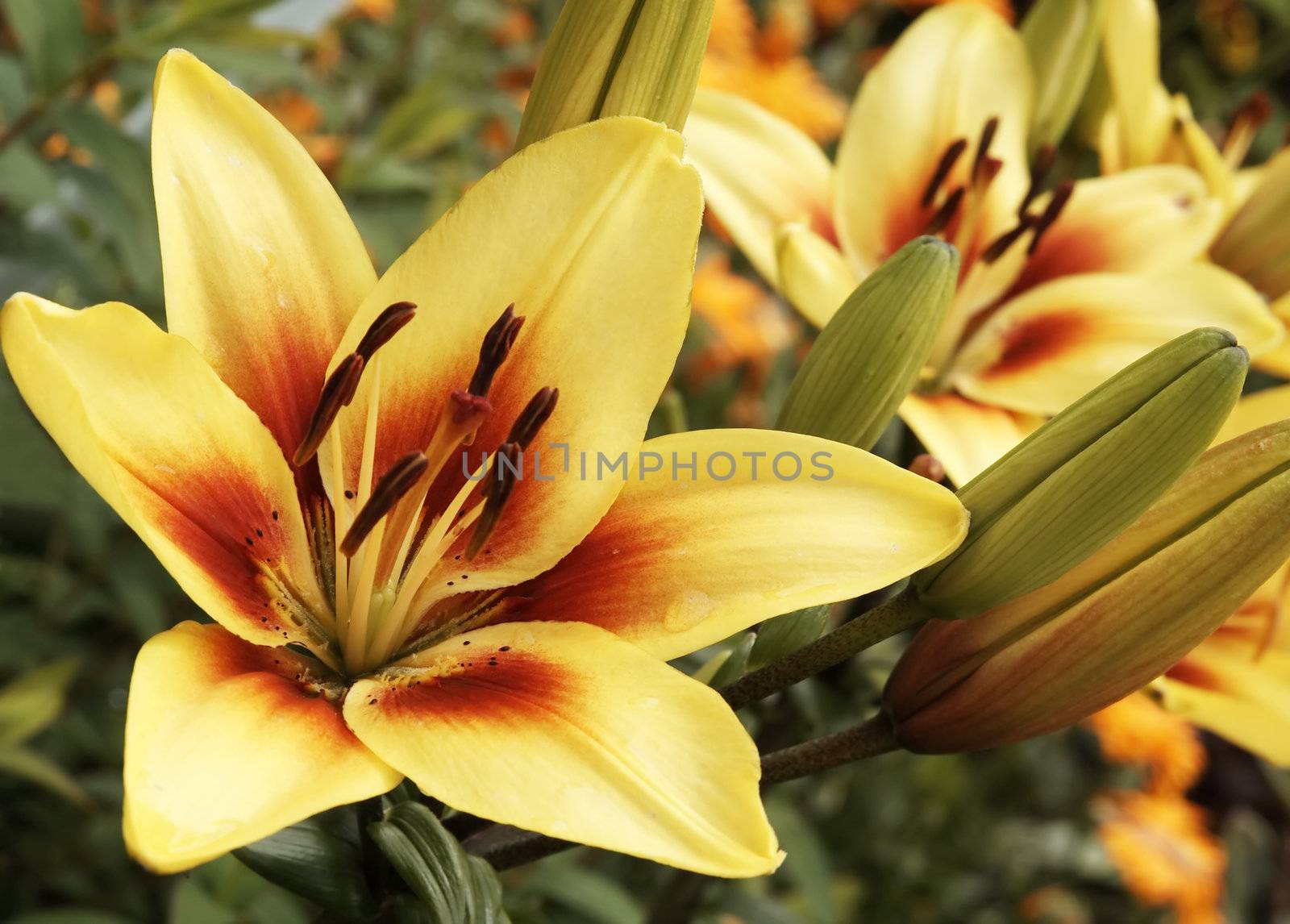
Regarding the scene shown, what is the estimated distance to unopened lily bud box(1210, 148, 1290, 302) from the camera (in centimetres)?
89

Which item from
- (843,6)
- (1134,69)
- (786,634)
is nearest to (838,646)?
(786,634)

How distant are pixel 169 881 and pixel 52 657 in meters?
0.23

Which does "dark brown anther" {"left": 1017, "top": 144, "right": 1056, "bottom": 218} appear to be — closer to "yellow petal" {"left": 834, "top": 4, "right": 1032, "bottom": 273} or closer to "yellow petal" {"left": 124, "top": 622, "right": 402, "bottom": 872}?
"yellow petal" {"left": 834, "top": 4, "right": 1032, "bottom": 273}

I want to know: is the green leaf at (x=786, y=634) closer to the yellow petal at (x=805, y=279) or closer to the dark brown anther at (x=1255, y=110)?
the yellow petal at (x=805, y=279)

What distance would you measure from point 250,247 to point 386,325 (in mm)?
83

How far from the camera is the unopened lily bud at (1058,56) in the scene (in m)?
0.90

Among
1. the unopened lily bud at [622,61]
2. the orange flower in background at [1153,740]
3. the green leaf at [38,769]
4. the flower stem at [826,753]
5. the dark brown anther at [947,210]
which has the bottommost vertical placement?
the orange flower in background at [1153,740]

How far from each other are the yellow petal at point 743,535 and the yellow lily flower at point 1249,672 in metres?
0.28

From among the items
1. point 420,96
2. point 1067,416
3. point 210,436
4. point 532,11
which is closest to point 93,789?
point 210,436

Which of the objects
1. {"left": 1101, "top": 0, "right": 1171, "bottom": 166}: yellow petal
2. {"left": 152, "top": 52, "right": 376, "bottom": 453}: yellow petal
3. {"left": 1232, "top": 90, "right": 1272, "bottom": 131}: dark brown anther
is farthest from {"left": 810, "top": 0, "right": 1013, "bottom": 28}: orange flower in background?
{"left": 152, "top": 52, "right": 376, "bottom": 453}: yellow petal

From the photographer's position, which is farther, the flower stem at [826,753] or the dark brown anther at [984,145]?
the dark brown anther at [984,145]

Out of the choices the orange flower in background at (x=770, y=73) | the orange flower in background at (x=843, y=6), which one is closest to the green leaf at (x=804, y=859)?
the orange flower in background at (x=770, y=73)

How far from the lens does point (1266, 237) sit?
2.96 ft

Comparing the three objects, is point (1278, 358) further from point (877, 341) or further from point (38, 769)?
point (38, 769)
